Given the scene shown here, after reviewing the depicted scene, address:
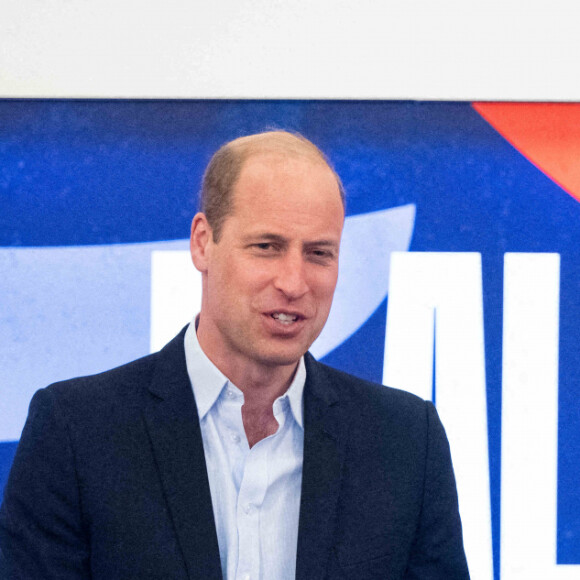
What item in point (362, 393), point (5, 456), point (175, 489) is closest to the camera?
point (175, 489)

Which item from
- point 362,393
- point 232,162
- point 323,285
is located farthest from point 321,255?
point 362,393

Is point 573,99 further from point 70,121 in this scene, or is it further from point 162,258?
point 70,121

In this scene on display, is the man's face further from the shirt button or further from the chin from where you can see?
the shirt button

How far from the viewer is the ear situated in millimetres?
1513

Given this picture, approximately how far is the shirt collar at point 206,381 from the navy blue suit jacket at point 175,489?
0.8 inches

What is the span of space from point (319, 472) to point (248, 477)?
15cm

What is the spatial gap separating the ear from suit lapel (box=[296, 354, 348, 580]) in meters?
0.34

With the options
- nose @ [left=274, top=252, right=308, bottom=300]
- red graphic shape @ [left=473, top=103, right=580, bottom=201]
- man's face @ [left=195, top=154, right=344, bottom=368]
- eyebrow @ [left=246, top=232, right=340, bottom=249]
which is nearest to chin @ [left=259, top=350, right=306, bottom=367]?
man's face @ [left=195, top=154, right=344, bottom=368]

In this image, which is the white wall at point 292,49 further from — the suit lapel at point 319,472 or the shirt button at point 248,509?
the shirt button at point 248,509

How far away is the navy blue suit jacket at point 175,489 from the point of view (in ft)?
4.39

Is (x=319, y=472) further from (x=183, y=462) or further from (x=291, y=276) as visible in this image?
(x=291, y=276)

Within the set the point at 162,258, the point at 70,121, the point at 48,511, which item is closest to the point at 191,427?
the point at 48,511

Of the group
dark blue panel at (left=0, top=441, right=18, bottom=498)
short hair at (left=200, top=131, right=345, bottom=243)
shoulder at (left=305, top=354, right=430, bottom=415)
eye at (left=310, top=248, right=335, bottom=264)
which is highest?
short hair at (left=200, top=131, right=345, bottom=243)

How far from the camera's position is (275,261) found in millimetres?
1407
